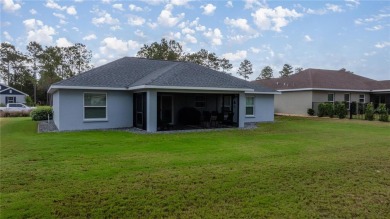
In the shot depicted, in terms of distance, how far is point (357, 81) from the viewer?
31.9 m

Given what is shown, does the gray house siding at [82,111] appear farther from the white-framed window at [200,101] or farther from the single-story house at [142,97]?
the white-framed window at [200,101]

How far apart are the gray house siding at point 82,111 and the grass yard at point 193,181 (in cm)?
499

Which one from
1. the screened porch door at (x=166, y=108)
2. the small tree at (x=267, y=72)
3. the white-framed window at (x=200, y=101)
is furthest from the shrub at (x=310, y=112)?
the small tree at (x=267, y=72)

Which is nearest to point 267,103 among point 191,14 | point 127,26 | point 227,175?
point 191,14

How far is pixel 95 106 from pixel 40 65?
175ft

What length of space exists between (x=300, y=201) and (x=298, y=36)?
17.6 metres

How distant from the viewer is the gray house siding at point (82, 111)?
15.1 meters

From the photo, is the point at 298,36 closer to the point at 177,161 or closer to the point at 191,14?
the point at 191,14

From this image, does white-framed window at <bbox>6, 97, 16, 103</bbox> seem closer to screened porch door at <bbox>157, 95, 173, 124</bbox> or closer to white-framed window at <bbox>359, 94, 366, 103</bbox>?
screened porch door at <bbox>157, 95, 173, 124</bbox>

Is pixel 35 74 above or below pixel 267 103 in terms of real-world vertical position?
above

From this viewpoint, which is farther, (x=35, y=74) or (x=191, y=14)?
(x=35, y=74)

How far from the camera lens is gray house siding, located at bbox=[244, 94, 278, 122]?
848 inches

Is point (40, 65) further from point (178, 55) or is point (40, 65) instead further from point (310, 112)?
point (310, 112)

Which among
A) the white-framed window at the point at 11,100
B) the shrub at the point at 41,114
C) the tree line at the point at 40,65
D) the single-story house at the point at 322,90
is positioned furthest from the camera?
the tree line at the point at 40,65
